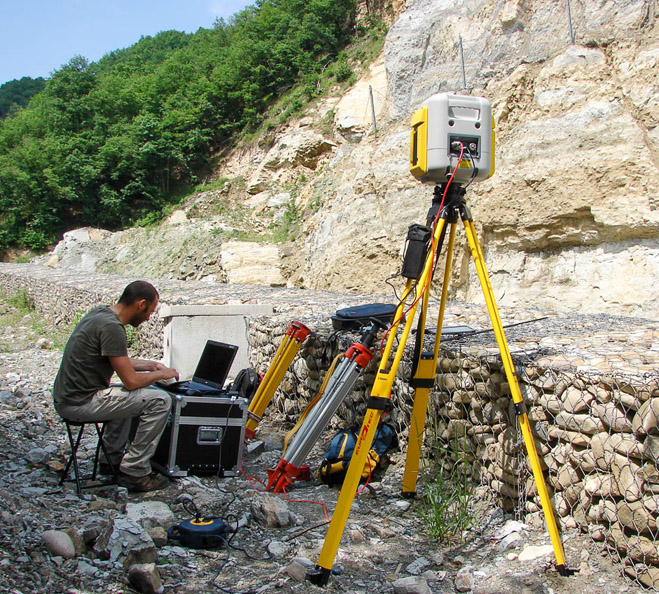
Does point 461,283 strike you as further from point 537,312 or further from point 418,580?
point 418,580

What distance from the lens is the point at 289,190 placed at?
2188 centimetres

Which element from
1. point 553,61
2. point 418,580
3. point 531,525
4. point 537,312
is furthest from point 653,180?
point 418,580

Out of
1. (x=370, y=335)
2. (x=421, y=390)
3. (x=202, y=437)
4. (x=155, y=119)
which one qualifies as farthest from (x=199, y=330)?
(x=155, y=119)

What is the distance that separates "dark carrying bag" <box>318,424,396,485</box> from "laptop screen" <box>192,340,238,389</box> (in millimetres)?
1041

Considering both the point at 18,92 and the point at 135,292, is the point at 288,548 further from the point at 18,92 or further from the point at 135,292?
the point at 18,92

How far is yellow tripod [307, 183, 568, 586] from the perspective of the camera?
8.68ft

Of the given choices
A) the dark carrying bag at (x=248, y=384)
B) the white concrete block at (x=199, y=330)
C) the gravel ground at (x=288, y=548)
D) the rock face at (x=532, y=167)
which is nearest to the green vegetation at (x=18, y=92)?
the rock face at (x=532, y=167)

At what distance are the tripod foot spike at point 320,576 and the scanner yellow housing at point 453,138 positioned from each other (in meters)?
2.02

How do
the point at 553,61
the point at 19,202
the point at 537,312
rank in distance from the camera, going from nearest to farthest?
the point at 537,312, the point at 553,61, the point at 19,202

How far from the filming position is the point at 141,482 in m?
3.86

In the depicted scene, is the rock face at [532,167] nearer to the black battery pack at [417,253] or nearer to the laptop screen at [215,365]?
the laptop screen at [215,365]

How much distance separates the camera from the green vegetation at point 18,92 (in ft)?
258

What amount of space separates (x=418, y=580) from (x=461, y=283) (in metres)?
9.05

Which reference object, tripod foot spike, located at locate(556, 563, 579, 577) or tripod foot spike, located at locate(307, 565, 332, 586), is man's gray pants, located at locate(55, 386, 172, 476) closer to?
tripod foot spike, located at locate(307, 565, 332, 586)
